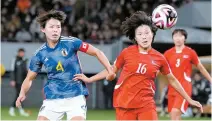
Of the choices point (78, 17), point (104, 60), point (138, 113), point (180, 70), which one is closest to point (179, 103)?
point (180, 70)

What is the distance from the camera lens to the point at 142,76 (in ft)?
33.0

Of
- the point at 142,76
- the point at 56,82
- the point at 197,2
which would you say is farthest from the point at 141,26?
the point at 197,2

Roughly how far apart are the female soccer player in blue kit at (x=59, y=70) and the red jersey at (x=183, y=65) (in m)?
4.25

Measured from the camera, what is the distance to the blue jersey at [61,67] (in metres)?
9.73

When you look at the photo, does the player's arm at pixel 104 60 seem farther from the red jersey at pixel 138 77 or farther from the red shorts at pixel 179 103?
the red shorts at pixel 179 103

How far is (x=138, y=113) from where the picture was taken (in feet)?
33.0

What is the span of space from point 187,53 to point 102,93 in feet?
42.8

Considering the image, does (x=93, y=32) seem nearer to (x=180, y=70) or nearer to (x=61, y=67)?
(x=180, y=70)

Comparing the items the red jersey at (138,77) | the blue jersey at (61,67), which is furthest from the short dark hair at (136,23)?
the blue jersey at (61,67)

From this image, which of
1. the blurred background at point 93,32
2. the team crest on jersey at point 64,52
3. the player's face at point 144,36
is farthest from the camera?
the blurred background at point 93,32

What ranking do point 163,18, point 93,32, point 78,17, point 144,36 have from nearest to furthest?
1. point 144,36
2. point 163,18
3. point 93,32
4. point 78,17

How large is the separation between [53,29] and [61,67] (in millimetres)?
537

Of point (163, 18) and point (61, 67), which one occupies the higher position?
point (163, 18)

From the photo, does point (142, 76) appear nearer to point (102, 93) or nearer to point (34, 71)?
point (34, 71)
